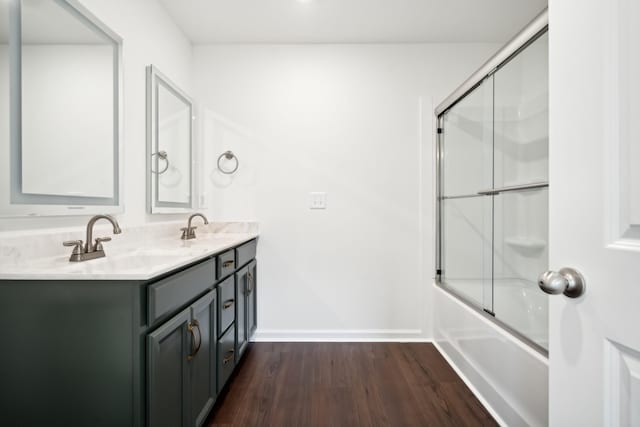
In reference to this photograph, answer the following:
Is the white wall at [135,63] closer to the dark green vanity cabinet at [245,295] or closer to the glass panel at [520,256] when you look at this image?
the dark green vanity cabinet at [245,295]

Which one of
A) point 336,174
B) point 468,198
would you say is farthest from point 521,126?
point 336,174

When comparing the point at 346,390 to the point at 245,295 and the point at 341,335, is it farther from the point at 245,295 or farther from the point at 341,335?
the point at 245,295

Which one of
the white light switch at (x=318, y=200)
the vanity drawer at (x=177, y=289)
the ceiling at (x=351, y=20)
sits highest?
the ceiling at (x=351, y=20)

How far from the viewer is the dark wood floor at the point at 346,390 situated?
1601 mm

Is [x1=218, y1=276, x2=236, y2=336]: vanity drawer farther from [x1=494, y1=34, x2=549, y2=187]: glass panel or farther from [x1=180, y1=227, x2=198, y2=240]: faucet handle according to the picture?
[x1=494, y1=34, x2=549, y2=187]: glass panel

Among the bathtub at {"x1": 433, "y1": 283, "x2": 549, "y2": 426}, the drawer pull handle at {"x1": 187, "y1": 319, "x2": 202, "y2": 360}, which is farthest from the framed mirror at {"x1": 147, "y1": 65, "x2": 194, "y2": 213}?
the bathtub at {"x1": 433, "y1": 283, "x2": 549, "y2": 426}

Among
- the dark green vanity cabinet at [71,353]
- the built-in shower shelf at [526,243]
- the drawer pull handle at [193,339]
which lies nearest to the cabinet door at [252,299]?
the drawer pull handle at [193,339]

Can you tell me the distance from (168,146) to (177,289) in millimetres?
1299

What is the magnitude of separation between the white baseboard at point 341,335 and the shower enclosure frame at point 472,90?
0.48 m

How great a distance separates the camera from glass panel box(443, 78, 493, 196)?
200cm

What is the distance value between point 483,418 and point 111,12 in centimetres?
278

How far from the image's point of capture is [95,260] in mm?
1329

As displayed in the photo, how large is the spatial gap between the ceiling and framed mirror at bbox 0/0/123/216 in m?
0.87

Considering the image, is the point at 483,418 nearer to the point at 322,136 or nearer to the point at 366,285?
the point at 366,285
